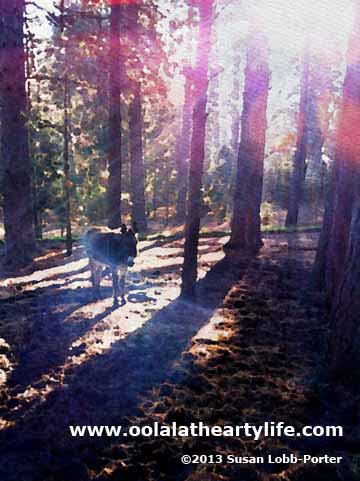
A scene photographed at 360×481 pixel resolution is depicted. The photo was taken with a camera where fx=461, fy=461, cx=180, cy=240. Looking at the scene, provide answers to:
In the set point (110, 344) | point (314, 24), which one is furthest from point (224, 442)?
point (314, 24)

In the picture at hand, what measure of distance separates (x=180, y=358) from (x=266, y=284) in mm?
6098

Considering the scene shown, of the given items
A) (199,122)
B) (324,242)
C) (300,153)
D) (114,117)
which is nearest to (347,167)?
(324,242)

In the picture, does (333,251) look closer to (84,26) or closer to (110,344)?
(110,344)

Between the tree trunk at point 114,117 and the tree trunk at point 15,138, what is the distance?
3.30m

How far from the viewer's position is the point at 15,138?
14.0 m

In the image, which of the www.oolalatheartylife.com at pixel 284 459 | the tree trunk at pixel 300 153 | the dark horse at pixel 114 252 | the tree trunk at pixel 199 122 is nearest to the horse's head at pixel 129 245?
the dark horse at pixel 114 252

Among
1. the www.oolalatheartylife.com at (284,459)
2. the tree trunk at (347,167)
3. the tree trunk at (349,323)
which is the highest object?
the tree trunk at (347,167)

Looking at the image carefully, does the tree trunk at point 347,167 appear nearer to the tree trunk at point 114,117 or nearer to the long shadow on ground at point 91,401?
the long shadow on ground at point 91,401

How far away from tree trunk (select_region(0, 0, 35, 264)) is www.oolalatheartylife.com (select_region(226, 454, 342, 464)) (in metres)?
11.0

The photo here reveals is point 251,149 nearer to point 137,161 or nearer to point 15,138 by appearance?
point 15,138

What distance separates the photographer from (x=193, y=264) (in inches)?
401

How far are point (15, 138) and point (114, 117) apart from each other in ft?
13.1

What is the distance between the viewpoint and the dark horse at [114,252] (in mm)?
9807

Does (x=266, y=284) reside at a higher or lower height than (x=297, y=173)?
lower
